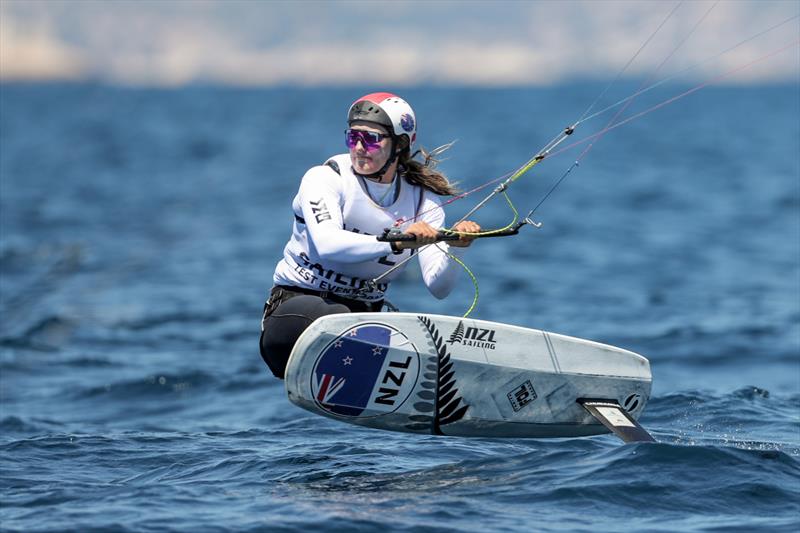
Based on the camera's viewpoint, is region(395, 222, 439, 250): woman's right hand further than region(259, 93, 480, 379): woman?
No

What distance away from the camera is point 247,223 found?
29.3 metres

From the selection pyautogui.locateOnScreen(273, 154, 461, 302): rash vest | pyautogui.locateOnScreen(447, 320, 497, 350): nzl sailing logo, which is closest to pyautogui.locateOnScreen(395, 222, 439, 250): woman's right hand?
pyautogui.locateOnScreen(273, 154, 461, 302): rash vest

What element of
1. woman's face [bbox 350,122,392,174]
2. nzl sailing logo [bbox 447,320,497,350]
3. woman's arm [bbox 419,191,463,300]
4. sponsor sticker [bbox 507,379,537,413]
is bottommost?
sponsor sticker [bbox 507,379,537,413]

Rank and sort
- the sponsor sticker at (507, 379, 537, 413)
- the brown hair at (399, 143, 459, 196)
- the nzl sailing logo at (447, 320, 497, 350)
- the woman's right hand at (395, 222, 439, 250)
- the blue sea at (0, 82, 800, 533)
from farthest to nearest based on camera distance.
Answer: the sponsor sticker at (507, 379, 537, 413) → the brown hair at (399, 143, 459, 196) → the nzl sailing logo at (447, 320, 497, 350) → the woman's right hand at (395, 222, 439, 250) → the blue sea at (0, 82, 800, 533)

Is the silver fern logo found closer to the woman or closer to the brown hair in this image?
the woman

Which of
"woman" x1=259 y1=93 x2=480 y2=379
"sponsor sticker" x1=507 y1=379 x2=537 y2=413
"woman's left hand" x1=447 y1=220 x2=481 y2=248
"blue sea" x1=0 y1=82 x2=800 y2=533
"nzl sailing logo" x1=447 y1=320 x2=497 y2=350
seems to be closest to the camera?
"blue sea" x1=0 y1=82 x2=800 y2=533

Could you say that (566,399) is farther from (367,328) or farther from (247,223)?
(247,223)

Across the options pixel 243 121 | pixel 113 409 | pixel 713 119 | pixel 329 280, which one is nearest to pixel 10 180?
pixel 113 409

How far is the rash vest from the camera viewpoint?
25.0ft

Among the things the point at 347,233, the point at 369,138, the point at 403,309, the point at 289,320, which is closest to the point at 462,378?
the point at 289,320

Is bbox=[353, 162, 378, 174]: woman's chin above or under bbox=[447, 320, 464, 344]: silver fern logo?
above

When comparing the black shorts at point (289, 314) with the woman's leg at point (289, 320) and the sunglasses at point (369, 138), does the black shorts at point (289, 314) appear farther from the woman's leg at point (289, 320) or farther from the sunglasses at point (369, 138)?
the sunglasses at point (369, 138)

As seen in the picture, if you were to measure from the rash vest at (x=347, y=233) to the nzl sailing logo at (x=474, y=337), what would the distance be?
1.14 feet

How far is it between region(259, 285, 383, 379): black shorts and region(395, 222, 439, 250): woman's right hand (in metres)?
0.86
